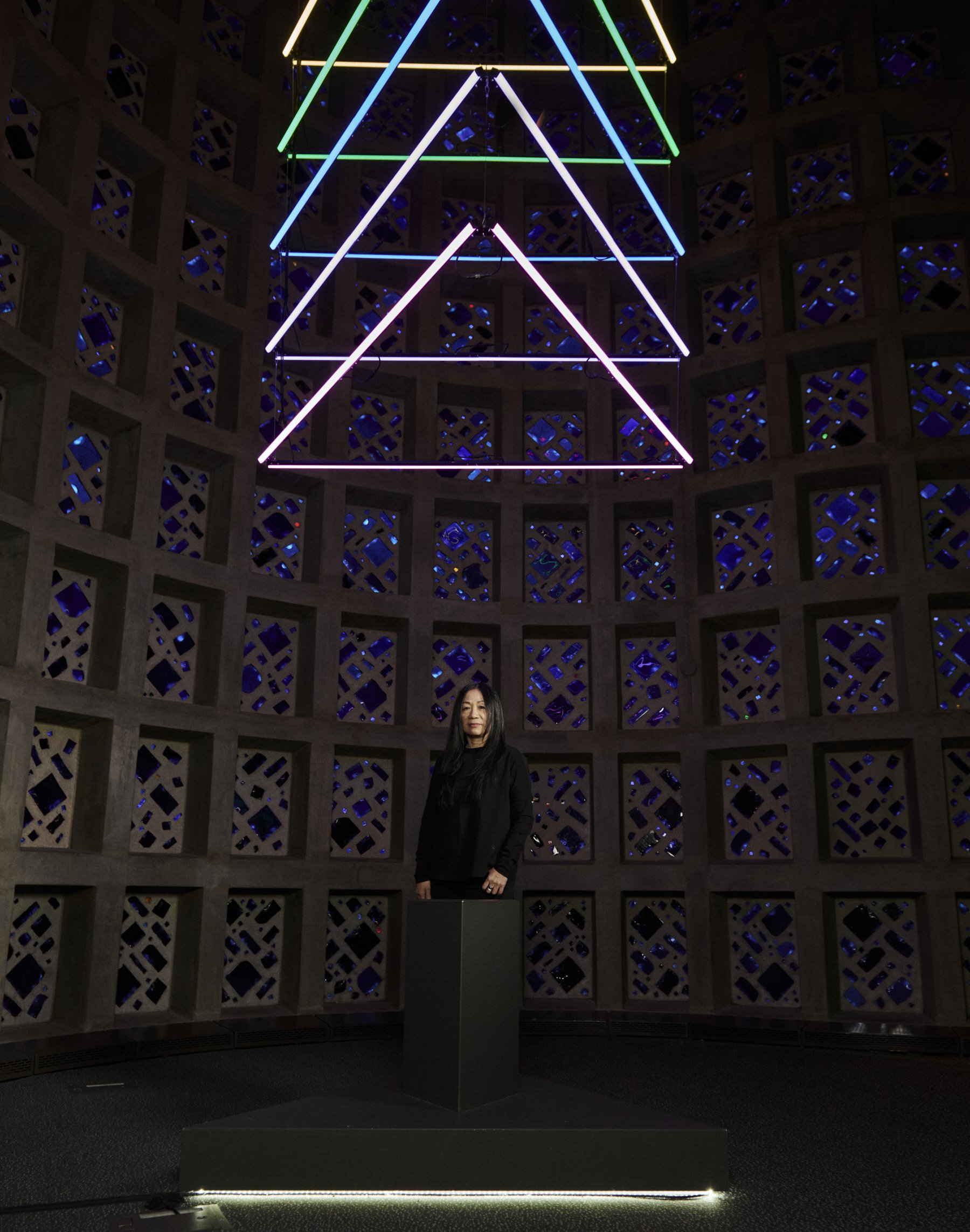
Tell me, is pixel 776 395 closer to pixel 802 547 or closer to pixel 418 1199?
pixel 802 547

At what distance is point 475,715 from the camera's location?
3809mm

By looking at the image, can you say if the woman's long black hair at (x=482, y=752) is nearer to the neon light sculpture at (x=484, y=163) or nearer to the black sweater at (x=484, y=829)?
the black sweater at (x=484, y=829)

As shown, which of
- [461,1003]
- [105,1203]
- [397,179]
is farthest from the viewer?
[397,179]

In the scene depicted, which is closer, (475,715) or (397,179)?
(397,179)

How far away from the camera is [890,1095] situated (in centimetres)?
420

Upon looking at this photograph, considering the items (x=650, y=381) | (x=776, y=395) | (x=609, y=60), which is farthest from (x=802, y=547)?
(x=609, y=60)

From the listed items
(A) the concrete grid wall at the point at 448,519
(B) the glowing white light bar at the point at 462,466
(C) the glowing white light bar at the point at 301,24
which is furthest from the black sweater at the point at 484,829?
(C) the glowing white light bar at the point at 301,24

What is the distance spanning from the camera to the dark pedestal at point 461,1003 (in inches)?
129

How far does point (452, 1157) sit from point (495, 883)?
88cm

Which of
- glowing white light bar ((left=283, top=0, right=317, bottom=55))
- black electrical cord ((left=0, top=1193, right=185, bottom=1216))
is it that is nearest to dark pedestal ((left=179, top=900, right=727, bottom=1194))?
black electrical cord ((left=0, top=1193, right=185, bottom=1216))

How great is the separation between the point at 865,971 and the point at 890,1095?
189cm

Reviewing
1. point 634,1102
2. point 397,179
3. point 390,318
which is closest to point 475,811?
point 634,1102

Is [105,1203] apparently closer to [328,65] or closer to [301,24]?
[328,65]

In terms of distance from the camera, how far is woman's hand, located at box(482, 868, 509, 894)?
3.60 m
